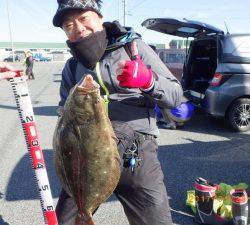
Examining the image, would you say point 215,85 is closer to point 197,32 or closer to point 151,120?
point 197,32

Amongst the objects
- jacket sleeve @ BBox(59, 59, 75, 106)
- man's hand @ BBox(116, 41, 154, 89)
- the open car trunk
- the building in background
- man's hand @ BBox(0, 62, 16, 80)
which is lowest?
the building in background

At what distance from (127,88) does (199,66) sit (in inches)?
300

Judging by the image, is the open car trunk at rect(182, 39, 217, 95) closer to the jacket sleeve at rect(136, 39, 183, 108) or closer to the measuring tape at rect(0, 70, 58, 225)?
the measuring tape at rect(0, 70, 58, 225)

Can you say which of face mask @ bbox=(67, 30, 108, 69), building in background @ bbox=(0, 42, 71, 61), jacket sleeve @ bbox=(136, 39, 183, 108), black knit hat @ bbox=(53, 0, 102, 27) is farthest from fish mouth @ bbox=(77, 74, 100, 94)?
building in background @ bbox=(0, 42, 71, 61)

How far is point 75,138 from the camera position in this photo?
74.1 inches

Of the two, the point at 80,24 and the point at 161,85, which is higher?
the point at 80,24

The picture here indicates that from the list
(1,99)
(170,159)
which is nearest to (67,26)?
(170,159)

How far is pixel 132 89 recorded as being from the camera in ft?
7.64

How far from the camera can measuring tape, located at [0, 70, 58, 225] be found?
2617mm

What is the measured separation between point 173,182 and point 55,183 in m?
1.62

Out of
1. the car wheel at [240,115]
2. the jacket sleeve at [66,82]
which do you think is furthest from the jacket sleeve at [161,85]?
the car wheel at [240,115]

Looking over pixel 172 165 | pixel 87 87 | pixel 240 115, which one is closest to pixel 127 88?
pixel 87 87

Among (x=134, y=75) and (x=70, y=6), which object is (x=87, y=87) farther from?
(x=70, y=6)

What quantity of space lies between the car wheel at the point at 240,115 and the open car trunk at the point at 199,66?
1.15m
